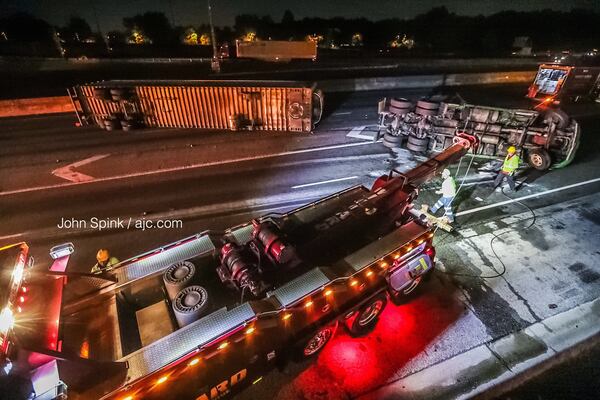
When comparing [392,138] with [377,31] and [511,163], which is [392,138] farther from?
[377,31]

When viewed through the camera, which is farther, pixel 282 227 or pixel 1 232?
pixel 1 232

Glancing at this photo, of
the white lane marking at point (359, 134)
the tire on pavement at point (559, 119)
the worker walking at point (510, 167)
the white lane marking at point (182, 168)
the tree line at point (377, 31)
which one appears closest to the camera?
the worker walking at point (510, 167)

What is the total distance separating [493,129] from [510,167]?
306 centimetres

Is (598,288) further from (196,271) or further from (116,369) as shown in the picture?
(116,369)

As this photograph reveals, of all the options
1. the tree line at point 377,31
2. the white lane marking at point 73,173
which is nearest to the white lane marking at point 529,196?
the white lane marking at point 73,173

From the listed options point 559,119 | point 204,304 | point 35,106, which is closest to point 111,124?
point 35,106

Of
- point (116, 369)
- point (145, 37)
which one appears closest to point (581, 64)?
point (116, 369)

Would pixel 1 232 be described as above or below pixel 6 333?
below

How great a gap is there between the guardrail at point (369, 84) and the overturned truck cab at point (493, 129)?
48.4 feet

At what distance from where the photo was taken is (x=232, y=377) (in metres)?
4.79

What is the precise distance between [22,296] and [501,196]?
13267 millimetres

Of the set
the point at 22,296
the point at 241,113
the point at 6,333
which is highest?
the point at 6,333

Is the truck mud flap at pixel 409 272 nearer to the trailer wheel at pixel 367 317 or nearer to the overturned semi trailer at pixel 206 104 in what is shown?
the trailer wheel at pixel 367 317

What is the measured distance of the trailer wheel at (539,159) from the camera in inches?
486
